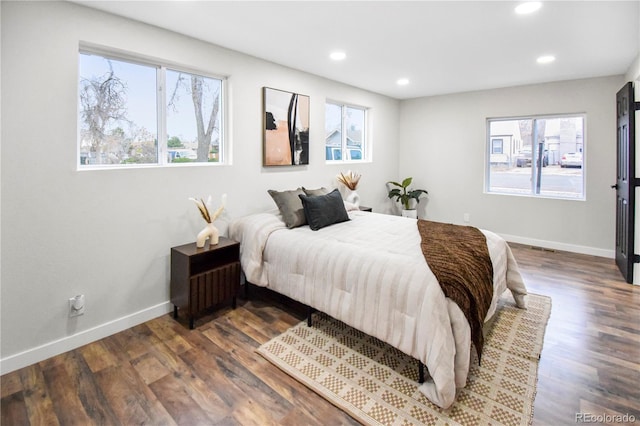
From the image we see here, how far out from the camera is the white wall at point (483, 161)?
4516mm

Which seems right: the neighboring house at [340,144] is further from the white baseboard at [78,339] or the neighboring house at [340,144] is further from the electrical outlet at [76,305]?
the electrical outlet at [76,305]

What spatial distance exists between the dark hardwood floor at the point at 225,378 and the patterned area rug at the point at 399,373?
3.1 inches

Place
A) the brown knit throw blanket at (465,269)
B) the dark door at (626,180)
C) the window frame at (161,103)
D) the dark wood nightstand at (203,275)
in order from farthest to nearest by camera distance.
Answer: the dark door at (626,180), the dark wood nightstand at (203,275), the window frame at (161,103), the brown knit throw blanket at (465,269)

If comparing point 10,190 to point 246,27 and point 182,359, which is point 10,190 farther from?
point 246,27

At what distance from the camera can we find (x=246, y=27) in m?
2.85

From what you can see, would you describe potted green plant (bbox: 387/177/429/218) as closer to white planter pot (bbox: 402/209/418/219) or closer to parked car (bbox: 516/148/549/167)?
white planter pot (bbox: 402/209/418/219)

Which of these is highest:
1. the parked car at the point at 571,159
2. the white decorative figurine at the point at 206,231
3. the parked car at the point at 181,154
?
the parked car at the point at 571,159

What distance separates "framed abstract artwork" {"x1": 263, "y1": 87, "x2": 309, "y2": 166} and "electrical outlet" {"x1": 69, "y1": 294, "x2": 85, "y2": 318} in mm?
2077

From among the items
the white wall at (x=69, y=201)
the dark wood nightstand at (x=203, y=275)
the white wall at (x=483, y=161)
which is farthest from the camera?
the white wall at (x=483, y=161)

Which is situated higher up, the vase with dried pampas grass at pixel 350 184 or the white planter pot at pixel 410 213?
the vase with dried pampas grass at pixel 350 184

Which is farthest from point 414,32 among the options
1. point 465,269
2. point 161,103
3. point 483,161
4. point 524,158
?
point 524,158

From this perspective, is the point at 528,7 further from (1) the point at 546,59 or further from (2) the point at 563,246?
(2) the point at 563,246

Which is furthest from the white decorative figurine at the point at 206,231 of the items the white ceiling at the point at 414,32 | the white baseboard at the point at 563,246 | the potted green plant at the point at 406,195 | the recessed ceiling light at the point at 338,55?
the white baseboard at the point at 563,246

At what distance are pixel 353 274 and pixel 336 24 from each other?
204cm
